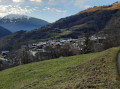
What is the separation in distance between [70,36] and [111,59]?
172 metres

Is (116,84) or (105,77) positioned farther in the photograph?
(105,77)

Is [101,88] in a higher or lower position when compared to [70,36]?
lower

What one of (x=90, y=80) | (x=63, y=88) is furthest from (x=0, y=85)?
(x=90, y=80)

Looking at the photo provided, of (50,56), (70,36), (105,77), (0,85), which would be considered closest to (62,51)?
(50,56)

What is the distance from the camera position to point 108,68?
11477mm

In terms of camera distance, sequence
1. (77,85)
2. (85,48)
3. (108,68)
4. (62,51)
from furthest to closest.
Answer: (62,51) < (85,48) < (108,68) < (77,85)

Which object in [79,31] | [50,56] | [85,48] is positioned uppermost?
[79,31]

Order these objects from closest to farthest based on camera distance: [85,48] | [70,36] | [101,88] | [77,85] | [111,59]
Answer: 1. [101,88]
2. [77,85]
3. [111,59]
4. [85,48]
5. [70,36]

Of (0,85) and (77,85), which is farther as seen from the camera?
(0,85)

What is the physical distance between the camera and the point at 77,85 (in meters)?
9.30

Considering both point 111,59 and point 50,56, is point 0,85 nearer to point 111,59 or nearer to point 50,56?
point 111,59

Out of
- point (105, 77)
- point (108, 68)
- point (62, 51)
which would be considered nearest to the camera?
point (105, 77)

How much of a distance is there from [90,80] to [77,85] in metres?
1.25

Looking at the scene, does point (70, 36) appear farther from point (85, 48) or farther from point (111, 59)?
point (111, 59)
